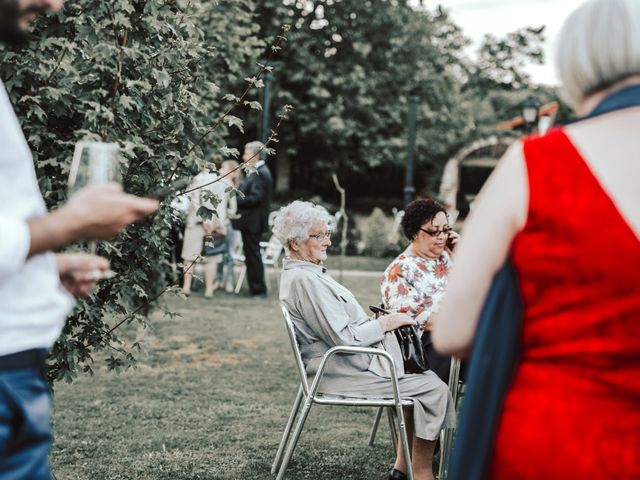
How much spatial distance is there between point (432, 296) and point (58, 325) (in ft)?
11.3

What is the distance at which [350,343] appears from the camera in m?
4.26

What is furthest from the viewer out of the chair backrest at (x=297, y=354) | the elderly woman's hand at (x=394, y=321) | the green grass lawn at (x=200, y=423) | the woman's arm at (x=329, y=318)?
the green grass lawn at (x=200, y=423)

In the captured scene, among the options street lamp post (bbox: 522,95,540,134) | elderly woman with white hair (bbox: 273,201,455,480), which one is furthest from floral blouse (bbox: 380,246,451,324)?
street lamp post (bbox: 522,95,540,134)

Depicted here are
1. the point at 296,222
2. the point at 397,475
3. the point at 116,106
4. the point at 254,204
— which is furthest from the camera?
the point at 254,204

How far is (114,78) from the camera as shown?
11.8 ft

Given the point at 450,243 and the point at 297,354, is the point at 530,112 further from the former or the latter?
the point at 297,354

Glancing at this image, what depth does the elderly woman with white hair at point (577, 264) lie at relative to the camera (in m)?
1.53

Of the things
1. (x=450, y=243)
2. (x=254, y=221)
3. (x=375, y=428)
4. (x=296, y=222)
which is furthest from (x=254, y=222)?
(x=296, y=222)

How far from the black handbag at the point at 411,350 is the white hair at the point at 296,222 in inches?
28.9

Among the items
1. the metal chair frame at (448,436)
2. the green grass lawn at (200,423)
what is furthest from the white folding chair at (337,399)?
the green grass lawn at (200,423)

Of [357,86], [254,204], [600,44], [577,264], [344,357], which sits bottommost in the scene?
[344,357]

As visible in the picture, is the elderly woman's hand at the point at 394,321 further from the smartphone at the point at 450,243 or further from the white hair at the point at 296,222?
the smartphone at the point at 450,243

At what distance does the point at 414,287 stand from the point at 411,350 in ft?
2.08

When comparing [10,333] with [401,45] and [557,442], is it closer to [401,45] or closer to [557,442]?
[557,442]
